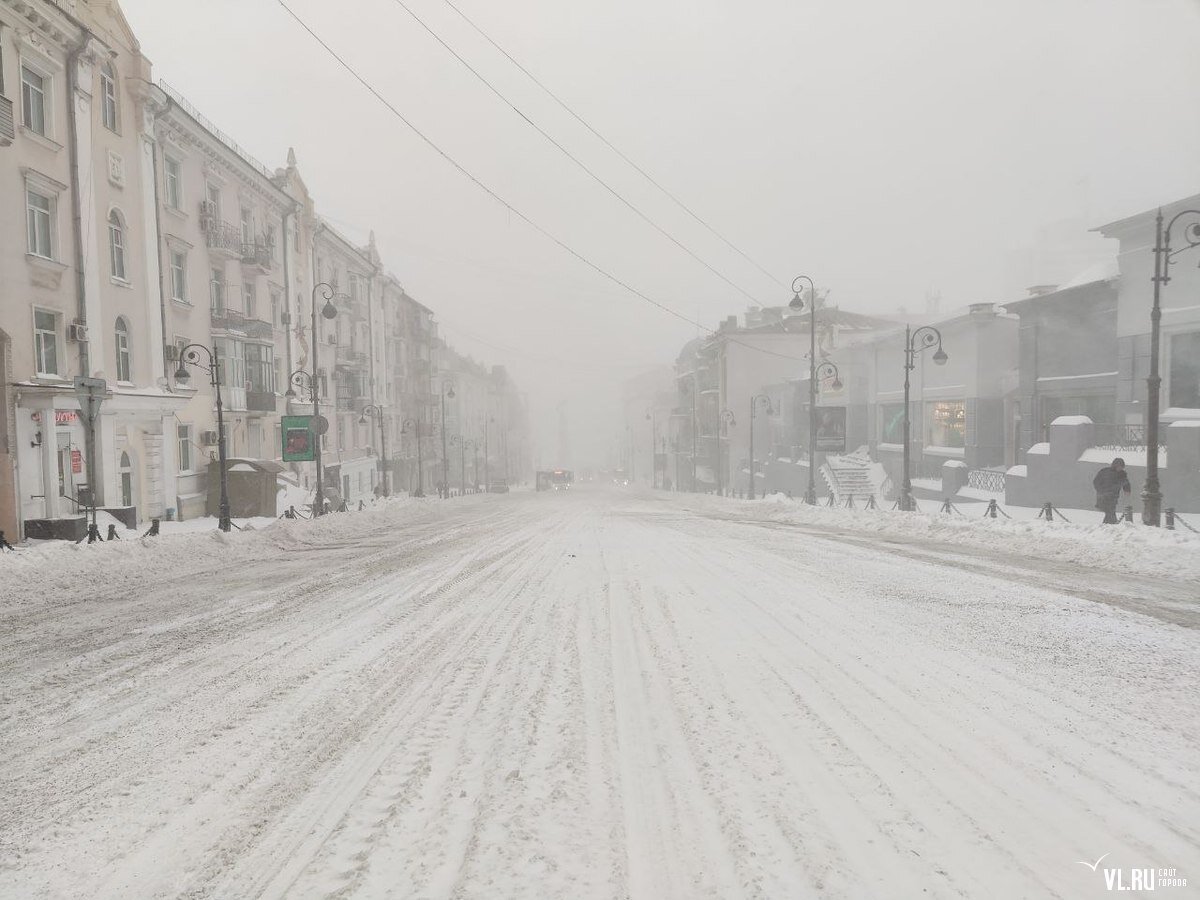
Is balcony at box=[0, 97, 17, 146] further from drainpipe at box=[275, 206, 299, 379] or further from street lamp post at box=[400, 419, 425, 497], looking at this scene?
street lamp post at box=[400, 419, 425, 497]

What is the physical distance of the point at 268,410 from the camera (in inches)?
1172

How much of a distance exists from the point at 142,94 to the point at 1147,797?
28.2 meters

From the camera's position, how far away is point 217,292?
90.0ft

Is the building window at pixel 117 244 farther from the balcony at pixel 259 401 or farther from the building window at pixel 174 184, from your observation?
the balcony at pixel 259 401

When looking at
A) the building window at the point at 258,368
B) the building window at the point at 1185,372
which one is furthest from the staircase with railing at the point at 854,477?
the building window at the point at 258,368

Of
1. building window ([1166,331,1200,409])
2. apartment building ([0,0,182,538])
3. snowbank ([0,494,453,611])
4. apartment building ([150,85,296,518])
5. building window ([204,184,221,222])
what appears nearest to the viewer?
snowbank ([0,494,453,611])

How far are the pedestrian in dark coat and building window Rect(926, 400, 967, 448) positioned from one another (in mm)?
14993

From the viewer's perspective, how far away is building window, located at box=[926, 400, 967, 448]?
2975cm

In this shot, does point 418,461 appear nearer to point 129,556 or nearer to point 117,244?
point 117,244

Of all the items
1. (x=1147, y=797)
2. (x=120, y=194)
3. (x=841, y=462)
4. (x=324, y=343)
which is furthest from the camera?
(x=324, y=343)

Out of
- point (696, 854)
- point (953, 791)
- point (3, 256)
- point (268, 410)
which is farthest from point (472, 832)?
point (268, 410)

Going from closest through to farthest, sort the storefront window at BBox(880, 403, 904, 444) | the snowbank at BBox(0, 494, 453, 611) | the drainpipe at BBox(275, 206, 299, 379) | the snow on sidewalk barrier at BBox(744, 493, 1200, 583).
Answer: the snowbank at BBox(0, 494, 453, 611) < the snow on sidewalk barrier at BBox(744, 493, 1200, 583) < the drainpipe at BBox(275, 206, 299, 379) < the storefront window at BBox(880, 403, 904, 444)

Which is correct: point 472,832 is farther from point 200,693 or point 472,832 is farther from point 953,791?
point 200,693

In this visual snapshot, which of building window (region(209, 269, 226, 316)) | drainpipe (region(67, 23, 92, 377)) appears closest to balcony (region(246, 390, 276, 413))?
building window (region(209, 269, 226, 316))
